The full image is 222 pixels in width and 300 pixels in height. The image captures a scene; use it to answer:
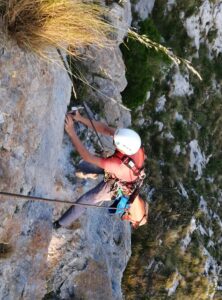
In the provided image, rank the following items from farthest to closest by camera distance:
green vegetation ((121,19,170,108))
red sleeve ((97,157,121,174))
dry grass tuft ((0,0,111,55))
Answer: green vegetation ((121,19,170,108)), red sleeve ((97,157,121,174)), dry grass tuft ((0,0,111,55))

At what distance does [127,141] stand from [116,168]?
1.32ft

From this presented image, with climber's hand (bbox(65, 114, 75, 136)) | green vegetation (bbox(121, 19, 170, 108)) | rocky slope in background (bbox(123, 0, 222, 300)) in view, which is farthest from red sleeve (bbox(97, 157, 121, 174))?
rocky slope in background (bbox(123, 0, 222, 300))

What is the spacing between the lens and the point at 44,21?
4.04 m

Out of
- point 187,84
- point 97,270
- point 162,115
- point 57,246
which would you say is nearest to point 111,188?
point 57,246

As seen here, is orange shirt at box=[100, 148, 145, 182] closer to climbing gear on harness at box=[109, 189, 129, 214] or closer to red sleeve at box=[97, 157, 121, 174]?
red sleeve at box=[97, 157, 121, 174]

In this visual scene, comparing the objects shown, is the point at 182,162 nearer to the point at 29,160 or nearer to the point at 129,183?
the point at 129,183

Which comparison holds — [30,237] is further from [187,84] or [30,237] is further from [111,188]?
[187,84]

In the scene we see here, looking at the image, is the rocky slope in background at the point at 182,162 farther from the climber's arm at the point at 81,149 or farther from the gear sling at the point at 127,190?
the climber's arm at the point at 81,149

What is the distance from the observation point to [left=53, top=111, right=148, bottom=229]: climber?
5551 millimetres

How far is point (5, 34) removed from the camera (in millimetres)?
3990

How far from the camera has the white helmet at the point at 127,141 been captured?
547 centimetres

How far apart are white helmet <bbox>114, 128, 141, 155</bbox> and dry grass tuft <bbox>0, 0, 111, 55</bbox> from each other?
1.52 m

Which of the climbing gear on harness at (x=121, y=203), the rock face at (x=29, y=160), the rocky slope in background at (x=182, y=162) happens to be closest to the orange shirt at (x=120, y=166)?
the climbing gear on harness at (x=121, y=203)

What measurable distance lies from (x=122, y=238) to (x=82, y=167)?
3000mm
